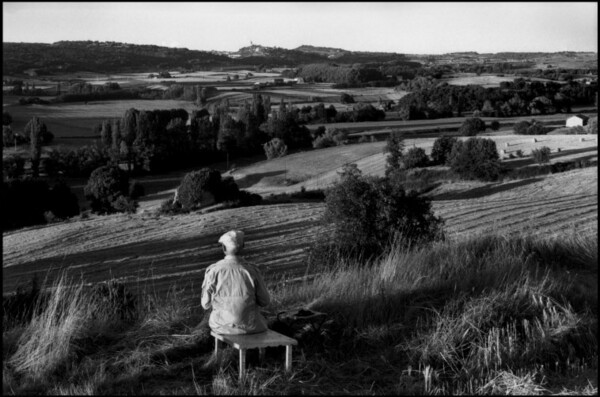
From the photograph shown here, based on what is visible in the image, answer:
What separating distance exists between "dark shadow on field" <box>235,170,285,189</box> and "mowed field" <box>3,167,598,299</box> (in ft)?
54.7

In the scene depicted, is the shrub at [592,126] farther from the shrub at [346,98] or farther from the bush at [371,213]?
the bush at [371,213]

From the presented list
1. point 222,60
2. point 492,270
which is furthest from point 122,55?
point 492,270

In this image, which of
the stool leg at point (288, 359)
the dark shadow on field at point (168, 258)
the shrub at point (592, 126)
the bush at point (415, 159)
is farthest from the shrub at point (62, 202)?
the stool leg at point (288, 359)

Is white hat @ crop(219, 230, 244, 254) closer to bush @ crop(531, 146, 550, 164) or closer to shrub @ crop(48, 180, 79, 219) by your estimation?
bush @ crop(531, 146, 550, 164)

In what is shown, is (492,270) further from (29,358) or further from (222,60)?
(222,60)

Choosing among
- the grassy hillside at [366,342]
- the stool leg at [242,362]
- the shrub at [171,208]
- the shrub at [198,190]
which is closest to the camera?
the stool leg at [242,362]

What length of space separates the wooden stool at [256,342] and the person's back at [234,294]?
94 mm

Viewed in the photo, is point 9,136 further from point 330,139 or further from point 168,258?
point 330,139

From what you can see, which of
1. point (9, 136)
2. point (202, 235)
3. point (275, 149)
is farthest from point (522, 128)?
point (9, 136)

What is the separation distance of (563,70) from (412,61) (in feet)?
54.7

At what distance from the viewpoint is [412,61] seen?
70.8 m

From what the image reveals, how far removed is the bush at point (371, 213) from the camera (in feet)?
60.5

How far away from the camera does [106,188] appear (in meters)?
56.1

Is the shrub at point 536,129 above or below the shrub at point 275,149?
above
